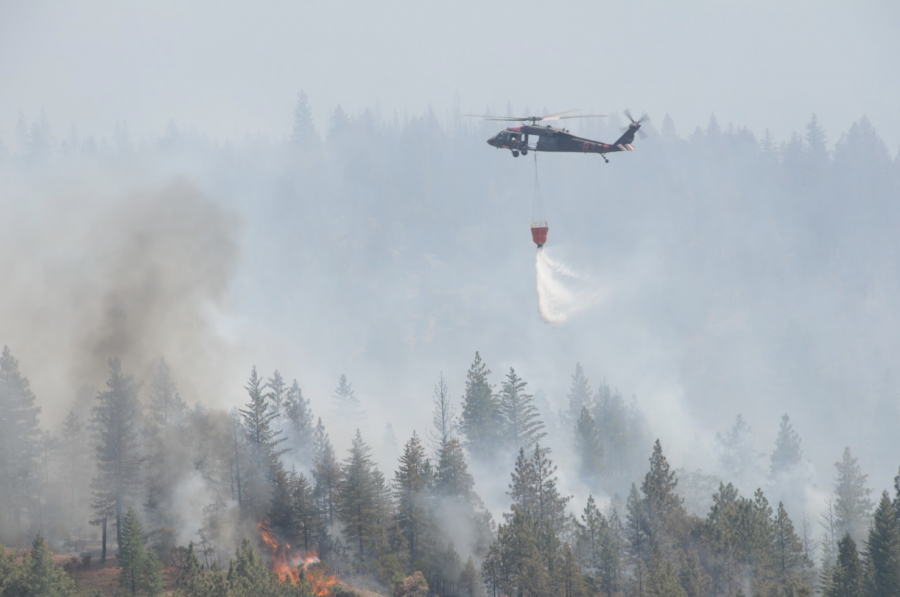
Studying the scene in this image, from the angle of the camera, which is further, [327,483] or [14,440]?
[14,440]

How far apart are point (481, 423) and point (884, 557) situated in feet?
134

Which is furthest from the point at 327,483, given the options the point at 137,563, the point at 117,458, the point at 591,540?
the point at 591,540

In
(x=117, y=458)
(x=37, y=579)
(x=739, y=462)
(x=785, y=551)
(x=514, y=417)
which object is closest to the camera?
(x=37, y=579)

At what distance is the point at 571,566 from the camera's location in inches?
2156

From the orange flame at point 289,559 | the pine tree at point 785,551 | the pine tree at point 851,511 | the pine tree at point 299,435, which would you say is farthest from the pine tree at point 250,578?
the pine tree at point 851,511

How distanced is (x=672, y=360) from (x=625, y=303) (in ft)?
81.7

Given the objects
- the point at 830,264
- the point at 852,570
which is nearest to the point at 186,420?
the point at 852,570

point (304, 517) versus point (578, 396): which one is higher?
point (578, 396)

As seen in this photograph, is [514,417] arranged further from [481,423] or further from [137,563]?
[137,563]

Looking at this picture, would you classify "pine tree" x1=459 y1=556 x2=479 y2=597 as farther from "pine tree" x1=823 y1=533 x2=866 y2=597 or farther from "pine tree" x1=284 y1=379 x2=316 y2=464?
"pine tree" x1=284 y1=379 x2=316 y2=464

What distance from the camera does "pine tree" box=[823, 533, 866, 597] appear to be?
48062 millimetres

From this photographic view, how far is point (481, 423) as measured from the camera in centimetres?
8331

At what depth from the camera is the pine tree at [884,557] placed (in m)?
48.0

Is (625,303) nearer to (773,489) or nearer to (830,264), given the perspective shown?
(830,264)
